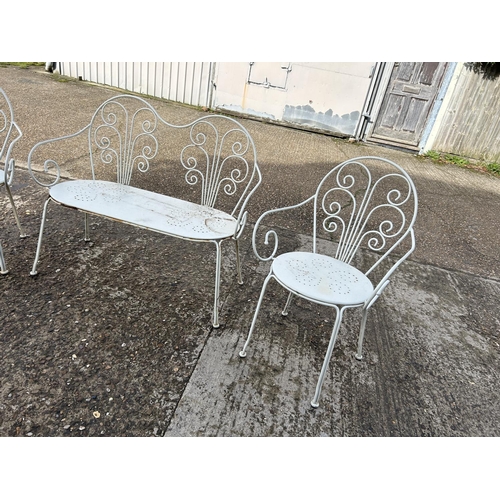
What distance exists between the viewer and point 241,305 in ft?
8.30

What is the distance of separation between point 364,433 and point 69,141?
475 cm

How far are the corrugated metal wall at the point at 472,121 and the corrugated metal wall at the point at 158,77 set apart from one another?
4.25m

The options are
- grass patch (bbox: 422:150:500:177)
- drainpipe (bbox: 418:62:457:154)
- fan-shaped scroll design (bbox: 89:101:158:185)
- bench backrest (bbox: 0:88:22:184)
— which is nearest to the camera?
bench backrest (bbox: 0:88:22:184)

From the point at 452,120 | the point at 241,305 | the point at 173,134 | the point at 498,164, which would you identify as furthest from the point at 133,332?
the point at 498,164

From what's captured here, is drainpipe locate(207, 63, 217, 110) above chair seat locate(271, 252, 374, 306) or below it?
above

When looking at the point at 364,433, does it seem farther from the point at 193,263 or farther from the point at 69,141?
the point at 69,141

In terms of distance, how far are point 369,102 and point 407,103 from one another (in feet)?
2.09

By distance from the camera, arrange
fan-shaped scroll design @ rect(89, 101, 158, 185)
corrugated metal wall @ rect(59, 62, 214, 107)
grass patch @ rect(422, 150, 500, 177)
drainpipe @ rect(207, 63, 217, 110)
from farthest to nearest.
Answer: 1. corrugated metal wall @ rect(59, 62, 214, 107)
2. drainpipe @ rect(207, 63, 217, 110)
3. grass patch @ rect(422, 150, 500, 177)
4. fan-shaped scroll design @ rect(89, 101, 158, 185)

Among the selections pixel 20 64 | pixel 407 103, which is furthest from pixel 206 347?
pixel 20 64

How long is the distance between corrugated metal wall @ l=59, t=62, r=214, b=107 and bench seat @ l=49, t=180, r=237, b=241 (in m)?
5.15

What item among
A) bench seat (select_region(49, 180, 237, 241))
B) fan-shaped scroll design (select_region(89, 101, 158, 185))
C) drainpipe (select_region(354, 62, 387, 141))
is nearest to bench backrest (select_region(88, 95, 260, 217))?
fan-shaped scroll design (select_region(89, 101, 158, 185))

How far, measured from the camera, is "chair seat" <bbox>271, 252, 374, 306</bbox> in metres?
1.87

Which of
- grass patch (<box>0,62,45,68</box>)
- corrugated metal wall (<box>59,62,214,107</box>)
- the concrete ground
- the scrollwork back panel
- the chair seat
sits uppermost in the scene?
corrugated metal wall (<box>59,62,214,107</box>)

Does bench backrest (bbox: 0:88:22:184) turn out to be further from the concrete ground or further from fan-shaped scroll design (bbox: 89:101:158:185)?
fan-shaped scroll design (bbox: 89:101:158:185)
